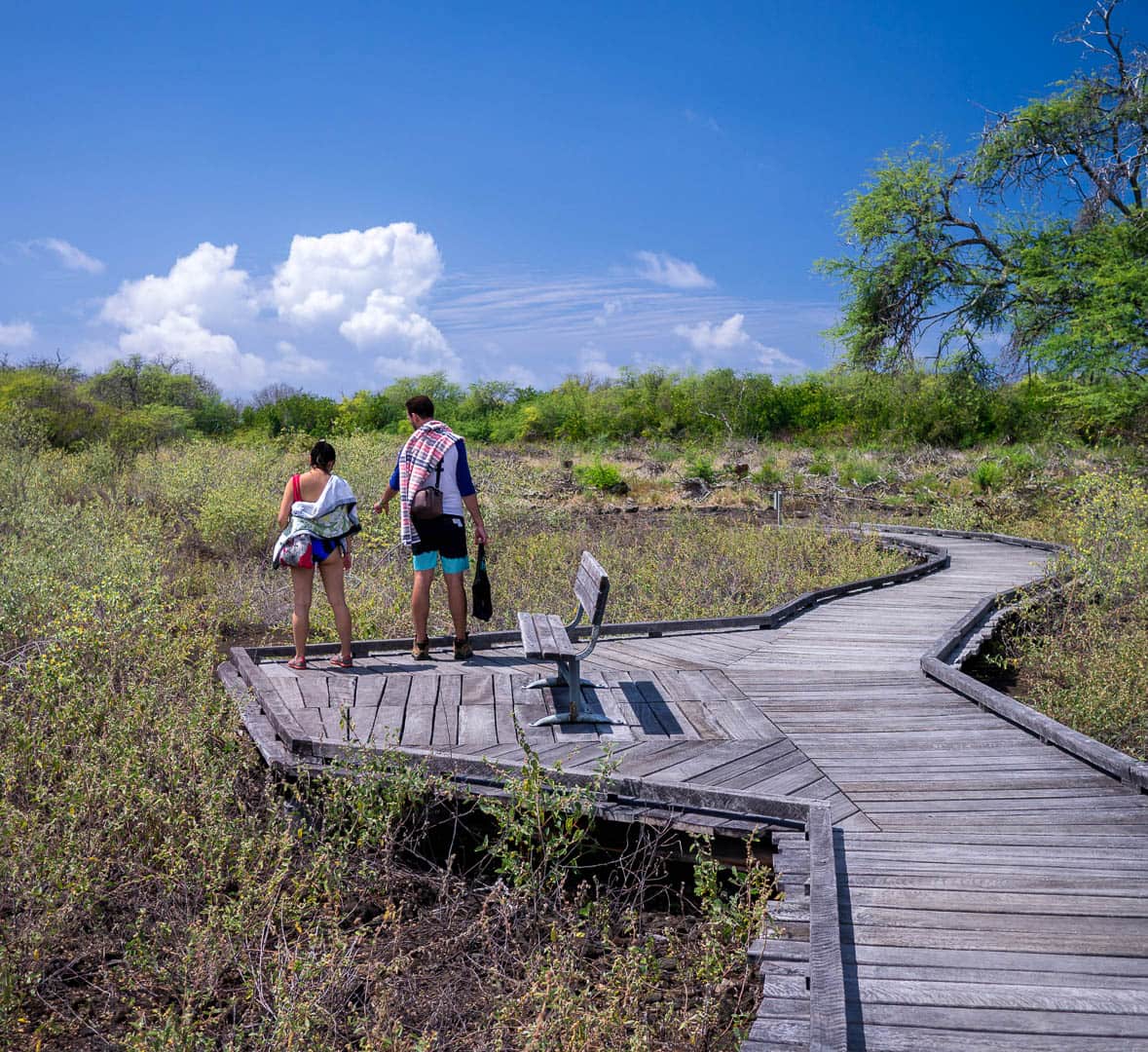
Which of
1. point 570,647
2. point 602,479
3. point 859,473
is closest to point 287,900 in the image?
point 570,647

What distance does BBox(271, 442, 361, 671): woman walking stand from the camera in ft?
20.0

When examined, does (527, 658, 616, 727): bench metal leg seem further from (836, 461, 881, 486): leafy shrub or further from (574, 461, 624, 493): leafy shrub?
Answer: (836, 461, 881, 486): leafy shrub

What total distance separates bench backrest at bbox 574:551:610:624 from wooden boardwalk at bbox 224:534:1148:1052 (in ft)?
2.06

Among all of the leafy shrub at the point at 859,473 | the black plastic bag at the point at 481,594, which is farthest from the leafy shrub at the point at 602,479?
the black plastic bag at the point at 481,594

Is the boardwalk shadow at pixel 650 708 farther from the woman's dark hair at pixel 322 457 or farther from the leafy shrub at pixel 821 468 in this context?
the leafy shrub at pixel 821 468

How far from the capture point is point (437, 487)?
6188mm

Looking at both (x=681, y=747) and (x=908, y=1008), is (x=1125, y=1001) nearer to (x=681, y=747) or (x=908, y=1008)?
(x=908, y=1008)

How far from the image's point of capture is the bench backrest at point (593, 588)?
5203mm

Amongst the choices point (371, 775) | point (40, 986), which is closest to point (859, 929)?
point (371, 775)

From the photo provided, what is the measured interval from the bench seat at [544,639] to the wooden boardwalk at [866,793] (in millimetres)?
433

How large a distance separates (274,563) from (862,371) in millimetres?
23456

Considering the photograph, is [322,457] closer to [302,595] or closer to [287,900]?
[302,595]

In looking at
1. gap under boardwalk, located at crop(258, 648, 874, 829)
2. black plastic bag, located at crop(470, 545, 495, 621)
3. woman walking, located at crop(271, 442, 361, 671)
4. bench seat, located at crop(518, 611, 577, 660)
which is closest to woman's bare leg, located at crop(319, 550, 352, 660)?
woman walking, located at crop(271, 442, 361, 671)

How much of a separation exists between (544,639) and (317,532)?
175 cm
